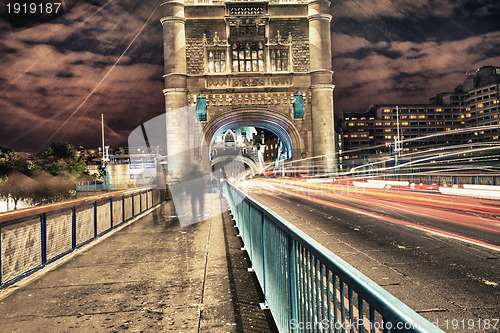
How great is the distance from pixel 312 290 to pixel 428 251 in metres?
5.21

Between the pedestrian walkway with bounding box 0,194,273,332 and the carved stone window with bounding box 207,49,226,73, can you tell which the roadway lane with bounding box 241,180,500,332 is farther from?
the carved stone window with bounding box 207,49,226,73

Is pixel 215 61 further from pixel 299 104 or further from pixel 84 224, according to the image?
pixel 84 224

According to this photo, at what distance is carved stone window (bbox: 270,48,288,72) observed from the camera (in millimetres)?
33312

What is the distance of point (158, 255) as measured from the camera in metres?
7.04

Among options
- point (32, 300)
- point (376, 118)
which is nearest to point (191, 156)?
point (32, 300)

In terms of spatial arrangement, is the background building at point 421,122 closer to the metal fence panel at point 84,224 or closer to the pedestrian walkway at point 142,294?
the metal fence panel at point 84,224

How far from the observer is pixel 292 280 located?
3.04 m

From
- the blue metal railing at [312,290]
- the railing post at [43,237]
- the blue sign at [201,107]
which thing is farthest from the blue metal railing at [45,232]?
the blue sign at [201,107]

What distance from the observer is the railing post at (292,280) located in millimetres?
2982

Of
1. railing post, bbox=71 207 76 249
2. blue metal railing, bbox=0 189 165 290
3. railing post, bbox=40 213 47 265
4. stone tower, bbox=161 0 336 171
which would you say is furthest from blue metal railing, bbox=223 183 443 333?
stone tower, bbox=161 0 336 171

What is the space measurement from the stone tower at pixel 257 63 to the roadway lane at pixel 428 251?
67.5 ft

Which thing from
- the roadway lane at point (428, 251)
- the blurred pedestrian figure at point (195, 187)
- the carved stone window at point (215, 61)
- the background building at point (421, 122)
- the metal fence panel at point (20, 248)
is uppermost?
the background building at point (421, 122)

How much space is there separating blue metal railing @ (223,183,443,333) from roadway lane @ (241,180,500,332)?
115 cm

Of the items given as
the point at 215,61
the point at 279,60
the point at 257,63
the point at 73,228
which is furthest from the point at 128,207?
the point at 279,60
